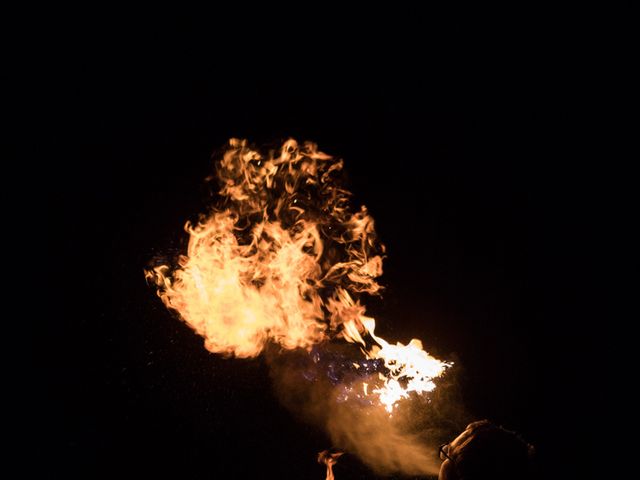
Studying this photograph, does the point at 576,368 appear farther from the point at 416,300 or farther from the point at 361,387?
the point at 361,387

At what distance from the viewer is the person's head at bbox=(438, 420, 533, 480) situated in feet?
6.72

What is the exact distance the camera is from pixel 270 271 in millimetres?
4316

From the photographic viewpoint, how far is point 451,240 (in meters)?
5.55

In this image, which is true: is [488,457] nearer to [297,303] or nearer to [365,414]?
[365,414]

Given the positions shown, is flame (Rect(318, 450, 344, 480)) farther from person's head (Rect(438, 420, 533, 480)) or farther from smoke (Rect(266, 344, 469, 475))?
person's head (Rect(438, 420, 533, 480))

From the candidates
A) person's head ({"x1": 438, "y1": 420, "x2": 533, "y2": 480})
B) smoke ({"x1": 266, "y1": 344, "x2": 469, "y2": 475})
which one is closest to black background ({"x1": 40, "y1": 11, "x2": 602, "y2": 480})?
smoke ({"x1": 266, "y1": 344, "x2": 469, "y2": 475})

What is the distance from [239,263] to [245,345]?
946mm

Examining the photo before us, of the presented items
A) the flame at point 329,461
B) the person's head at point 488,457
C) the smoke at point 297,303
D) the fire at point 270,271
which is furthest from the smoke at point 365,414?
the person's head at point 488,457

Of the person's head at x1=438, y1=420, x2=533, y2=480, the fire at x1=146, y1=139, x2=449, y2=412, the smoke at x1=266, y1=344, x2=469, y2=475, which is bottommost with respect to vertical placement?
the person's head at x1=438, y1=420, x2=533, y2=480

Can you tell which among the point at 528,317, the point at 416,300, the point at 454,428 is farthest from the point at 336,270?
the point at 528,317

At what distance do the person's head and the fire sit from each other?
4.90 feet

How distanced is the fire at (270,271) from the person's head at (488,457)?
149cm

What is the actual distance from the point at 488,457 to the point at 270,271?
111 inches

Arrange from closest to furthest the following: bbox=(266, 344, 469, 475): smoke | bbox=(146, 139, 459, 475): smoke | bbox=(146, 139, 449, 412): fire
Result: bbox=(266, 344, 469, 475): smoke < bbox=(146, 139, 459, 475): smoke < bbox=(146, 139, 449, 412): fire
